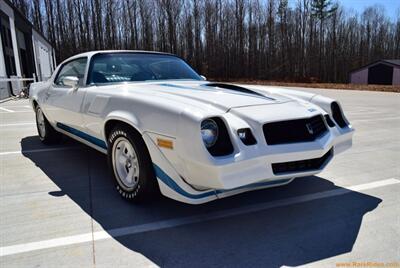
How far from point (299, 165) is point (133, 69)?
7.56 feet

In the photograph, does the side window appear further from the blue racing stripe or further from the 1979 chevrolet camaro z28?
the blue racing stripe

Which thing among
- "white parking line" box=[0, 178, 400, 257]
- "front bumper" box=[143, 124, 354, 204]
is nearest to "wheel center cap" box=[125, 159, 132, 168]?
"front bumper" box=[143, 124, 354, 204]

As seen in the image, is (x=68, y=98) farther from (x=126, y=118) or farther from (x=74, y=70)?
(x=126, y=118)

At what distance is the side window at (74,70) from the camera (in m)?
4.05

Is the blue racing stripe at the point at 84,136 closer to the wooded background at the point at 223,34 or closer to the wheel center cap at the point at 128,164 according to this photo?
the wheel center cap at the point at 128,164

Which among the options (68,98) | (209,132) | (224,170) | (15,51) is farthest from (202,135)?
(15,51)

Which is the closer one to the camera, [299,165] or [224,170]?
[224,170]

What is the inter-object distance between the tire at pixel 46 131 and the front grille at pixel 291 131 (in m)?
3.84

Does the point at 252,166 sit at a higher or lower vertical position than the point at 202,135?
lower

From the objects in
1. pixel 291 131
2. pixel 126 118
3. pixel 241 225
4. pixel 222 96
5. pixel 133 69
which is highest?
pixel 133 69

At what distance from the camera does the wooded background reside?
49906 millimetres

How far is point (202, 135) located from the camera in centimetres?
230

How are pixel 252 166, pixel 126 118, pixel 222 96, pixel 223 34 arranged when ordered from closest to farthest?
pixel 252 166
pixel 126 118
pixel 222 96
pixel 223 34

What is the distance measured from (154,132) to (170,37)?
5249 centimetres
